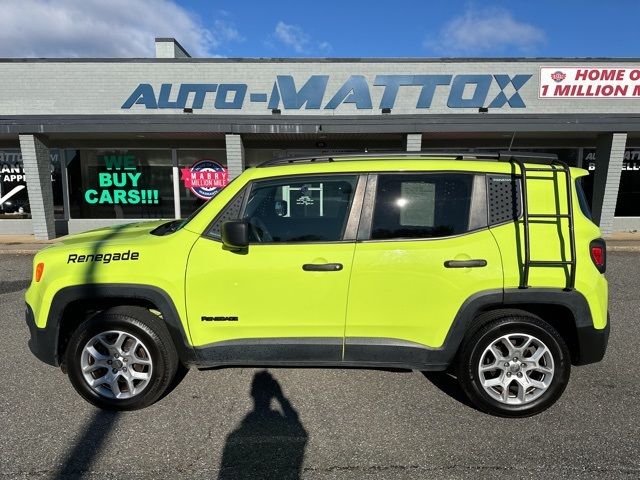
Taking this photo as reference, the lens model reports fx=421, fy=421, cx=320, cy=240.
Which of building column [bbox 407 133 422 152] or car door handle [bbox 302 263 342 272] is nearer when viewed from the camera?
car door handle [bbox 302 263 342 272]

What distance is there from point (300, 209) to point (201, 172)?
9.79 m

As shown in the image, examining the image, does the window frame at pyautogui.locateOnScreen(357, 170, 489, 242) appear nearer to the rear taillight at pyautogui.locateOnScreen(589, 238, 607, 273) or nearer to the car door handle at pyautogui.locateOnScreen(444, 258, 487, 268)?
the car door handle at pyautogui.locateOnScreen(444, 258, 487, 268)

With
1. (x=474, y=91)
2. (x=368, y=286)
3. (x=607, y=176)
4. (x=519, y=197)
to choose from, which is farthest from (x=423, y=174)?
(x=607, y=176)

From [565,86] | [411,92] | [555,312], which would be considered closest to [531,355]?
[555,312]

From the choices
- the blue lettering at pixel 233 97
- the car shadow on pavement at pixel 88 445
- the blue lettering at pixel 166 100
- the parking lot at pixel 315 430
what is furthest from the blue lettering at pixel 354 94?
the car shadow on pavement at pixel 88 445

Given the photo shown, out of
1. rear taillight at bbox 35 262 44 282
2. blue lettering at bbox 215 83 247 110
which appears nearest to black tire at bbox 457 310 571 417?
rear taillight at bbox 35 262 44 282

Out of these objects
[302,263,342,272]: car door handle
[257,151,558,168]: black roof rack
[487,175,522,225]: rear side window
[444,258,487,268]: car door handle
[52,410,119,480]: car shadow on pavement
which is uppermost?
[257,151,558,168]: black roof rack

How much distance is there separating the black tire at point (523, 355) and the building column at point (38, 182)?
11.1 m

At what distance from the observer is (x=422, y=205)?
309 cm

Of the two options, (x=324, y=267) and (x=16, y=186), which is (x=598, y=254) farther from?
(x=16, y=186)

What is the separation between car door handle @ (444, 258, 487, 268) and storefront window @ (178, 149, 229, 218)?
10.1 meters

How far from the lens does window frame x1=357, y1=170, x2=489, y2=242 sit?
9.90ft

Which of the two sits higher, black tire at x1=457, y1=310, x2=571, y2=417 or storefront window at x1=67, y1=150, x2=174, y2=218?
storefront window at x1=67, y1=150, x2=174, y2=218

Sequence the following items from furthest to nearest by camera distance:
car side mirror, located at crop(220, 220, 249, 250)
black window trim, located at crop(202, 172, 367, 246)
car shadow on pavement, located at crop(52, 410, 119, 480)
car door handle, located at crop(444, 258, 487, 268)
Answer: black window trim, located at crop(202, 172, 367, 246)
car door handle, located at crop(444, 258, 487, 268)
car side mirror, located at crop(220, 220, 249, 250)
car shadow on pavement, located at crop(52, 410, 119, 480)
